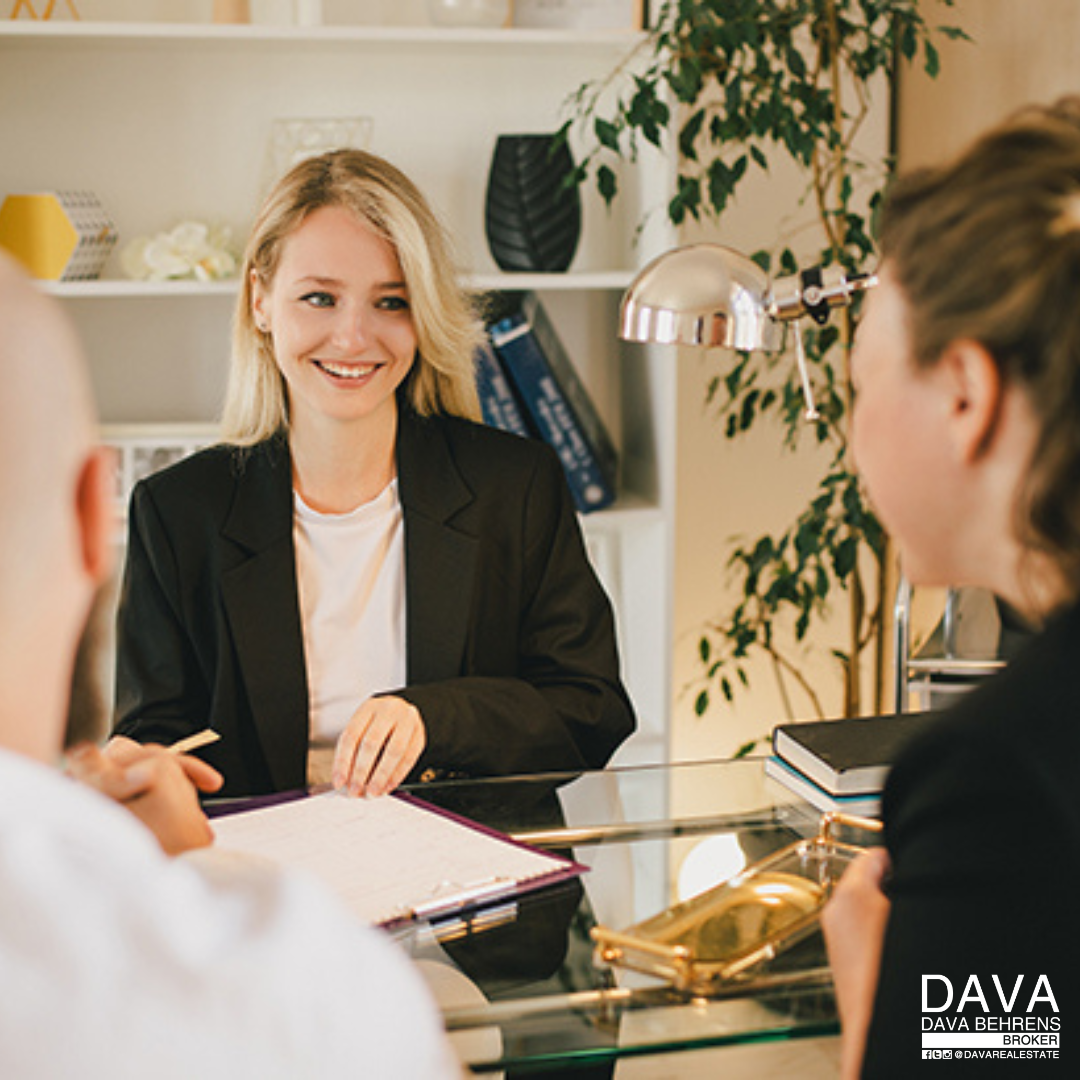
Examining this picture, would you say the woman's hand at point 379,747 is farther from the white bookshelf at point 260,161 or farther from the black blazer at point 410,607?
the white bookshelf at point 260,161

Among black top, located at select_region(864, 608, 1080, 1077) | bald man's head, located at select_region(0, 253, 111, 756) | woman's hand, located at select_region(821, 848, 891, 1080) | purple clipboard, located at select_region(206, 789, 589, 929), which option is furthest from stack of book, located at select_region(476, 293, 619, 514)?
bald man's head, located at select_region(0, 253, 111, 756)

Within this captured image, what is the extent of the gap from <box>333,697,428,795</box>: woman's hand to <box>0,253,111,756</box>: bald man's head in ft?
3.21

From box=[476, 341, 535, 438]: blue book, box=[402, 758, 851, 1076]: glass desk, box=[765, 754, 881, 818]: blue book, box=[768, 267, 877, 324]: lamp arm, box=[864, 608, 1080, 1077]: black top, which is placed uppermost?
box=[768, 267, 877, 324]: lamp arm

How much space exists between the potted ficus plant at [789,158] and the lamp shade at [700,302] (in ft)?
3.38

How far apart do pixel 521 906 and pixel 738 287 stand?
2.24 feet

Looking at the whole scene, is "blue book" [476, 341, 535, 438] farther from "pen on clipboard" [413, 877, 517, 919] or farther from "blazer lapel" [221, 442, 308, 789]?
"pen on clipboard" [413, 877, 517, 919]

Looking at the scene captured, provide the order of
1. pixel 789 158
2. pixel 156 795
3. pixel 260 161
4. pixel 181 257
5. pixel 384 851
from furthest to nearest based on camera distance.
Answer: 1. pixel 789 158
2. pixel 260 161
3. pixel 181 257
4. pixel 384 851
5. pixel 156 795

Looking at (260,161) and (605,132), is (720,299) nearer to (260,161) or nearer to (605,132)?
(605,132)

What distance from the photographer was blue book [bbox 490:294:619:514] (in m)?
2.81

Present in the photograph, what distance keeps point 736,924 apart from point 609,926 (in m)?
0.11

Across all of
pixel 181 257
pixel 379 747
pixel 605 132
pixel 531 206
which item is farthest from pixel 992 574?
pixel 181 257

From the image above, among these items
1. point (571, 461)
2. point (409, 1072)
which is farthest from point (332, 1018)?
point (571, 461)

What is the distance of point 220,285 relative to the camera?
269 cm

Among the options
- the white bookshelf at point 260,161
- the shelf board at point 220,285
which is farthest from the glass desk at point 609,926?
the white bookshelf at point 260,161
